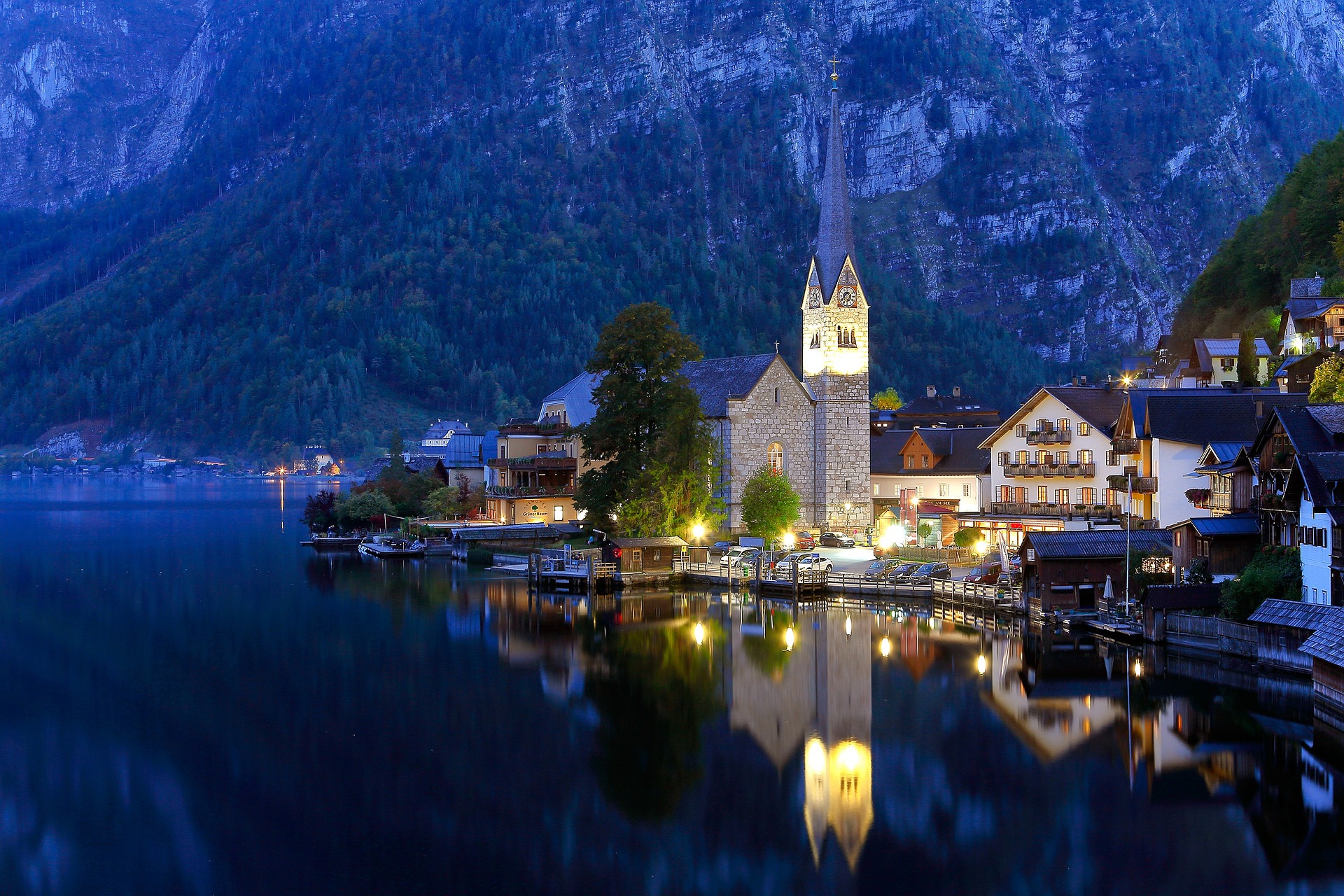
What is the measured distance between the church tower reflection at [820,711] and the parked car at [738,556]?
12.1 m

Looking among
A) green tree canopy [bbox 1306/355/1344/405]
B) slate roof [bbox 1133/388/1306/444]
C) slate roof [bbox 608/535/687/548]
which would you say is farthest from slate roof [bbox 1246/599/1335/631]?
slate roof [bbox 608/535/687/548]

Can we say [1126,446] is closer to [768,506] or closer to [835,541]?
[835,541]

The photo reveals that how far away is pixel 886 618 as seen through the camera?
5059 centimetres

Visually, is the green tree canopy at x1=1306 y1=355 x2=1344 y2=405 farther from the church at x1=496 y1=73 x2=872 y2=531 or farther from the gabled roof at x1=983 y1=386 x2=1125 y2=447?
the church at x1=496 y1=73 x2=872 y2=531

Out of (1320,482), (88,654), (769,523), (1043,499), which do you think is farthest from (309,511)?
(1320,482)

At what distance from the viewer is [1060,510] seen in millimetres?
60906

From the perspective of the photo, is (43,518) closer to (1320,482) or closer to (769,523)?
(769,523)

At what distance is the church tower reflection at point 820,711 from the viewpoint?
89.0ft

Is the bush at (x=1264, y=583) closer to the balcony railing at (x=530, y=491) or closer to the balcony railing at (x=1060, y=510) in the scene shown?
the balcony railing at (x=1060, y=510)

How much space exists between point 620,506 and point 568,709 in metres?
31.5

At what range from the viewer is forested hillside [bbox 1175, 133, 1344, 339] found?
8006 cm

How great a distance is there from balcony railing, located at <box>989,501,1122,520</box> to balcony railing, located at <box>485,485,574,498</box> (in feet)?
98.4

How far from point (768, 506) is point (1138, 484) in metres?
22.9

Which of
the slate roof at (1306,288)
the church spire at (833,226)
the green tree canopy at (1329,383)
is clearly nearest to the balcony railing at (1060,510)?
the green tree canopy at (1329,383)
